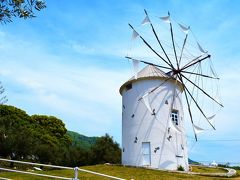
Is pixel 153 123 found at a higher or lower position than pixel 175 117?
lower

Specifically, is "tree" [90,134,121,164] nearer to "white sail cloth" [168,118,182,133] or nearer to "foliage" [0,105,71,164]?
"foliage" [0,105,71,164]

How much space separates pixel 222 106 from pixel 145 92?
651cm

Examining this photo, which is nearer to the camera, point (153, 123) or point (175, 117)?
point (153, 123)

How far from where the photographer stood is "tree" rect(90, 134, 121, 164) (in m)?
43.7

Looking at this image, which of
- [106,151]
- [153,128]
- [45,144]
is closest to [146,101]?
[153,128]

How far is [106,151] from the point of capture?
146 feet

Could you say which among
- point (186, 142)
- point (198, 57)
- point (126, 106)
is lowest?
point (186, 142)

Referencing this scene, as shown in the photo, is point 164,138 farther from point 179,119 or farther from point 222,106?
point 222,106

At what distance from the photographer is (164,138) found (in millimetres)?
29531

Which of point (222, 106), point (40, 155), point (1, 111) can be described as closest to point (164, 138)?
point (222, 106)

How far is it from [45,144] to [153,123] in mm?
23028

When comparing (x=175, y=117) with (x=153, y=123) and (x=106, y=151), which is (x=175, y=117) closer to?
(x=153, y=123)

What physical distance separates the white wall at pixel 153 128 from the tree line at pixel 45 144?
1182 cm

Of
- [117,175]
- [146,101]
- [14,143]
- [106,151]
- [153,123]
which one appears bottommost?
[117,175]
